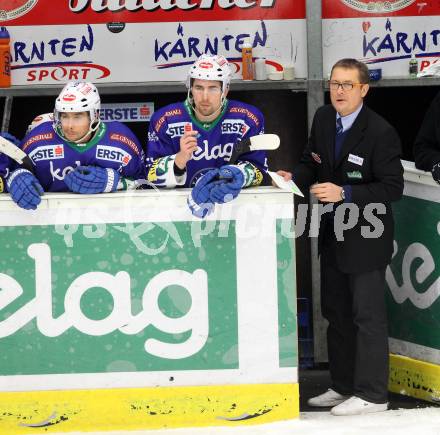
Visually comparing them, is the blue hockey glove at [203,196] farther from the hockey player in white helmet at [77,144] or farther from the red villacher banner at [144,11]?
the red villacher banner at [144,11]

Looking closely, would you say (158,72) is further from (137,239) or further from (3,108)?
(137,239)

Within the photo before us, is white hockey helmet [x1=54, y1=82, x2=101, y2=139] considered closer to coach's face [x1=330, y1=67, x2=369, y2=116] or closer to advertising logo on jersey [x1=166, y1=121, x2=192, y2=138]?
advertising logo on jersey [x1=166, y1=121, x2=192, y2=138]

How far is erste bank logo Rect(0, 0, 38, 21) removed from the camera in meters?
7.83

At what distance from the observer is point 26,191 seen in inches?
221

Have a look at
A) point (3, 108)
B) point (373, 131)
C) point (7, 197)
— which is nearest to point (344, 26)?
point (373, 131)

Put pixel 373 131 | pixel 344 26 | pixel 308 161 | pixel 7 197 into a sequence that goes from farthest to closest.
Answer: pixel 344 26 → pixel 308 161 → pixel 373 131 → pixel 7 197

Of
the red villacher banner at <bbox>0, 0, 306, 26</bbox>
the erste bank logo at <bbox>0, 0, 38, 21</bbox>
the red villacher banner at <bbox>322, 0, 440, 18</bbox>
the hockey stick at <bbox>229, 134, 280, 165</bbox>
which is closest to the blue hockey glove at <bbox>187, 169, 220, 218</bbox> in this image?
the hockey stick at <bbox>229, 134, 280, 165</bbox>

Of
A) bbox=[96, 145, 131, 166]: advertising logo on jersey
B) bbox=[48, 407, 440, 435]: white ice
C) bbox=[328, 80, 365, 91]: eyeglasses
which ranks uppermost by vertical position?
bbox=[328, 80, 365, 91]: eyeglasses

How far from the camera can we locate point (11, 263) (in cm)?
576

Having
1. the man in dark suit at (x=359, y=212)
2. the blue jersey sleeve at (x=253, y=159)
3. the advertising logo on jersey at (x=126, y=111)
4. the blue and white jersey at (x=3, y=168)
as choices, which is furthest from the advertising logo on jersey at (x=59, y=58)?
the man in dark suit at (x=359, y=212)

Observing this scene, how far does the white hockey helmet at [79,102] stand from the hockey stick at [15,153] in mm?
282

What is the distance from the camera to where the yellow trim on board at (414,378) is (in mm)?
6520

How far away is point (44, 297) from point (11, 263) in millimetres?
240

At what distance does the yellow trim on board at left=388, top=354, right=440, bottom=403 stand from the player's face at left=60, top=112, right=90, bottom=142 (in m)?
2.32
